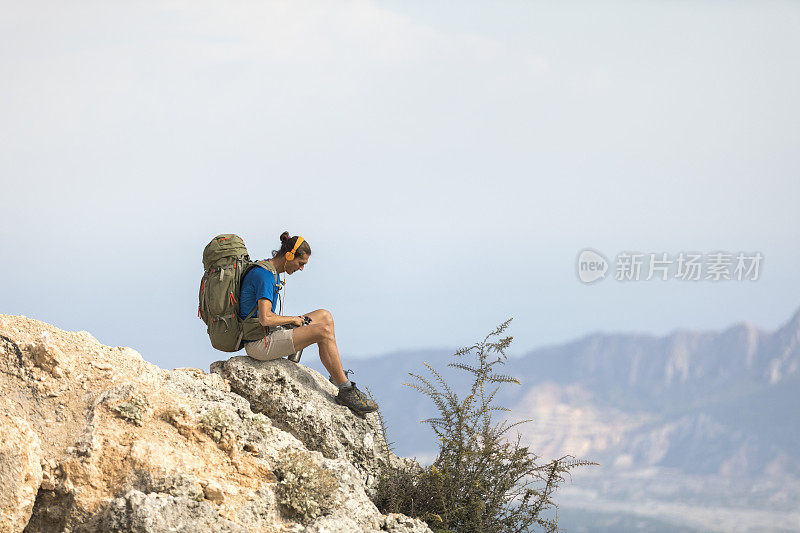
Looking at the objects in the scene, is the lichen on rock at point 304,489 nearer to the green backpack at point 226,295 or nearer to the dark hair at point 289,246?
the green backpack at point 226,295

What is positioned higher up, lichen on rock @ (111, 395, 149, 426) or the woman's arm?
the woman's arm

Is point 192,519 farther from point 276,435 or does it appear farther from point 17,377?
point 17,377

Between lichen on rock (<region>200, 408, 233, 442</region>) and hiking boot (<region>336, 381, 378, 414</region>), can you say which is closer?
lichen on rock (<region>200, 408, 233, 442</region>)

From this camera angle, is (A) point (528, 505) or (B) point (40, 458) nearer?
(B) point (40, 458)

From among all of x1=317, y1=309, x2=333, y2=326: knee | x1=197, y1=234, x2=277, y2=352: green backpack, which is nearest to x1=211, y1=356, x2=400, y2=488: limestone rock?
x1=197, y1=234, x2=277, y2=352: green backpack

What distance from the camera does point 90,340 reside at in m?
9.19

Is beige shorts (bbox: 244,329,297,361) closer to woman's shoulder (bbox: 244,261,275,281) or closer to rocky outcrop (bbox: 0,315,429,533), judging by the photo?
rocky outcrop (bbox: 0,315,429,533)

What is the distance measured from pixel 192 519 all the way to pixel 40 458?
5.16ft

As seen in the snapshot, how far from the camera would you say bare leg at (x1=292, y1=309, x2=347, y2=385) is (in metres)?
9.73

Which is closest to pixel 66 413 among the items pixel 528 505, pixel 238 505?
pixel 238 505

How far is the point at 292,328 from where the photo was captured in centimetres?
984

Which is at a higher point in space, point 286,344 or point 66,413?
point 286,344

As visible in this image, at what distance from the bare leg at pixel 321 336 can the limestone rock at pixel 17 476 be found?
3207 millimetres

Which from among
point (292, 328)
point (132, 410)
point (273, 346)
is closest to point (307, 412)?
point (273, 346)
